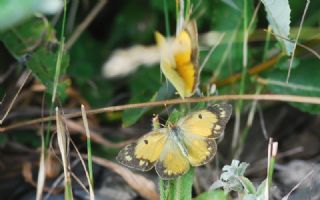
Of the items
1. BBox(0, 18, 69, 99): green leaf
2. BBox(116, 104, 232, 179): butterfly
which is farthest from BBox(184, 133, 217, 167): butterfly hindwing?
BBox(0, 18, 69, 99): green leaf

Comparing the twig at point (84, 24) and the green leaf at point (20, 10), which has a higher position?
the green leaf at point (20, 10)

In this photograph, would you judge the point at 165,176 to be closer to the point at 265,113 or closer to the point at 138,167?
the point at 138,167

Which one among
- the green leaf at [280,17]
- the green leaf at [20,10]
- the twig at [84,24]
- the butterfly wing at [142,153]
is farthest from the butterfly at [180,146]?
the twig at [84,24]

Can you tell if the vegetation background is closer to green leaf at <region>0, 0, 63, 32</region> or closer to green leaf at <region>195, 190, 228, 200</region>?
green leaf at <region>195, 190, 228, 200</region>

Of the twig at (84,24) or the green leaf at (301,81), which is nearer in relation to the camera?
the green leaf at (301,81)

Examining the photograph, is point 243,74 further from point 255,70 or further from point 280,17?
point 280,17

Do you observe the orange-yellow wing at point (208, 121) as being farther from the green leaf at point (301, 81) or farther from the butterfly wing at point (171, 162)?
the green leaf at point (301, 81)
